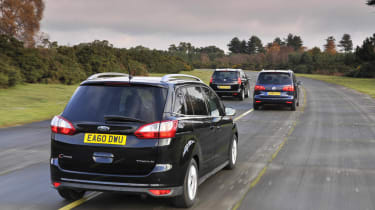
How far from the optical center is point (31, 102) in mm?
22938

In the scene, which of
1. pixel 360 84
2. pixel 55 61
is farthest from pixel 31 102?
pixel 360 84

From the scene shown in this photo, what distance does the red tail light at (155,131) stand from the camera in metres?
5.19

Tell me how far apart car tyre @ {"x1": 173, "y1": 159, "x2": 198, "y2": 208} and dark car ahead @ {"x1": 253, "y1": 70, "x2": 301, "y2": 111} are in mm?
15006

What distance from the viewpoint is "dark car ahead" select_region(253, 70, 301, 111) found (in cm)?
2034

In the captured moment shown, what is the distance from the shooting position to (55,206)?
566cm

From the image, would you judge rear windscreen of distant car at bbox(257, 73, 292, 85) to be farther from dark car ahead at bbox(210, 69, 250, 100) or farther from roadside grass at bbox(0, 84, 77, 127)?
roadside grass at bbox(0, 84, 77, 127)

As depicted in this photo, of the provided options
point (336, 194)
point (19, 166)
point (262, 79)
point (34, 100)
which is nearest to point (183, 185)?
point (336, 194)

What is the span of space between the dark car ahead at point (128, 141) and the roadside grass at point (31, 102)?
9.76 m

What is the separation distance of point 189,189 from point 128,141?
40.1 inches

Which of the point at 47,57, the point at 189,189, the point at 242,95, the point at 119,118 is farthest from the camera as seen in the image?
the point at 47,57

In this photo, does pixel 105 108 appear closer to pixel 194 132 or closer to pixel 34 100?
pixel 194 132

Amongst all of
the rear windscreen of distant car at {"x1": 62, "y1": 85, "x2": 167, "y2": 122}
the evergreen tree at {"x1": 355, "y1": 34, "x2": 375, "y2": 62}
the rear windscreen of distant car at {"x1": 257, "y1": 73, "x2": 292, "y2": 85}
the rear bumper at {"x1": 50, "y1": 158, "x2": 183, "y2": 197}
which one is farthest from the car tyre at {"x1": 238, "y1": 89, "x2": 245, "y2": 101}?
the evergreen tree at {"x1": 355, "y1": 34, "x2": 375, "y2": 62}

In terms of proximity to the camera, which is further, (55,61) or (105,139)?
(55,61)

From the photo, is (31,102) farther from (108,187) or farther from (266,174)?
(108,187)
